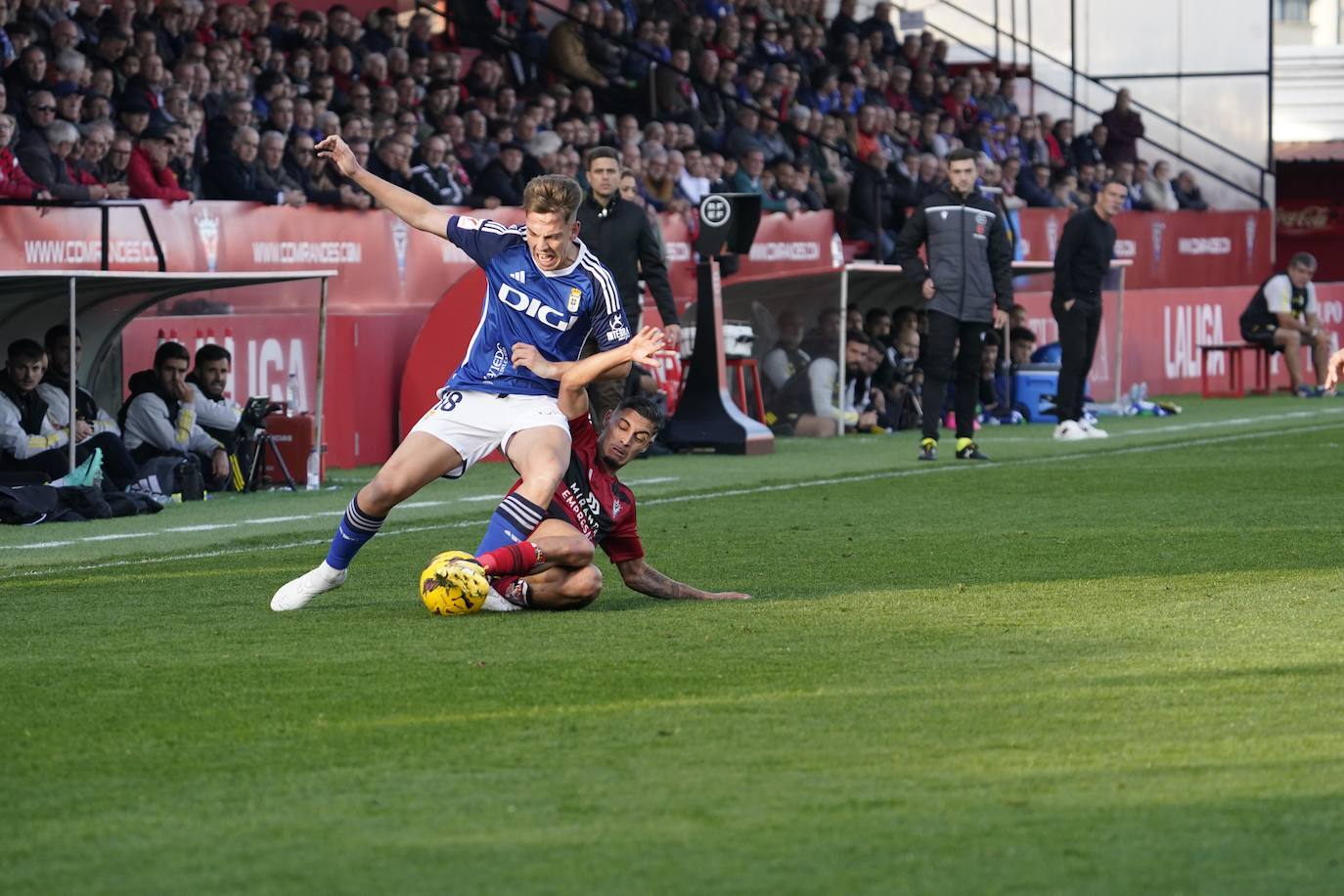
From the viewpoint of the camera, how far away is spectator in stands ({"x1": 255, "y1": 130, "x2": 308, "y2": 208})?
1706cm

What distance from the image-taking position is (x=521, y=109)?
22.3 meters

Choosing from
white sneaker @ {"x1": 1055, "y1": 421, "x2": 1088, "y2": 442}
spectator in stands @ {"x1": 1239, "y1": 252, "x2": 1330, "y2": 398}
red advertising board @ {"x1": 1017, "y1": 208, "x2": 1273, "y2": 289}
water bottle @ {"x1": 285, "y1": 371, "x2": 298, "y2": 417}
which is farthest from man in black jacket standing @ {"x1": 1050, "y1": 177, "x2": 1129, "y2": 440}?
spectator in stands @ {"x1": 1239, "y1": 252, "x2": 1330, "y2": 398}

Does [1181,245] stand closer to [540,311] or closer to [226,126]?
[226,126]

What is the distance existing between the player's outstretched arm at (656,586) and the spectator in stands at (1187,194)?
26.3 meters

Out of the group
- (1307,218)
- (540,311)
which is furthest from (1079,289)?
(1307,218)

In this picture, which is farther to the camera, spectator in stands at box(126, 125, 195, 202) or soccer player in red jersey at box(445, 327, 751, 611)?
spectator in stands at box(126, 125, 195, 202)

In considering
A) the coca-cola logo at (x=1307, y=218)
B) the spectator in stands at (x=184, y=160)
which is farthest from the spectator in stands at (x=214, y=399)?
the coca-cola logo at (x=1307, y=218)

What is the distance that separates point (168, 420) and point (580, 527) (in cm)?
662

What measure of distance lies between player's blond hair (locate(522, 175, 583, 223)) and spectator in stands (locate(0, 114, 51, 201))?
7485 mm

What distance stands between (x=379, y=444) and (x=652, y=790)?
39.9 ft

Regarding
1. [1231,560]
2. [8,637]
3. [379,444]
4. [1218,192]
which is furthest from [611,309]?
[1218,192]

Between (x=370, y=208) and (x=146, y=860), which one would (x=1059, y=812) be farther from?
(x=370, y=208)

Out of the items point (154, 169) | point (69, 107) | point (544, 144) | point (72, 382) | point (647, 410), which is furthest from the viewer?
point (544, 144)

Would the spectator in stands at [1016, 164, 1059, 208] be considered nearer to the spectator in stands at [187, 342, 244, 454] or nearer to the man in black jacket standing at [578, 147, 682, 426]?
the man in black jacket standing at [578, 147, 682, 426]
